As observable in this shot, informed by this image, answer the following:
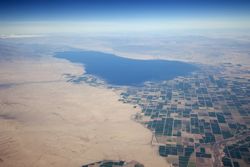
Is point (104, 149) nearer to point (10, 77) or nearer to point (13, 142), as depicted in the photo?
point (13, 142)

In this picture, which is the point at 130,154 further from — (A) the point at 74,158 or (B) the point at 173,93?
(B) the point at 173,93

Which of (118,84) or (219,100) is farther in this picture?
(118,84)

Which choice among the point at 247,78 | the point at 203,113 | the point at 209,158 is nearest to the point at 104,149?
the point at 209,158

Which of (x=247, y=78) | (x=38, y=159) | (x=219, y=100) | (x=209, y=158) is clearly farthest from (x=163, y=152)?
(x=247, y=78)

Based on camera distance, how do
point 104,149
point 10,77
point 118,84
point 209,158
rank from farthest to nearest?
point 10,77 < point 118,84 < point 104,149 < point 209,158

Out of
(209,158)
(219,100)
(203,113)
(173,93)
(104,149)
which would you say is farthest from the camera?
(173,93)

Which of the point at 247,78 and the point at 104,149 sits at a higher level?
the point at 247,78
